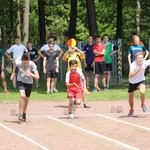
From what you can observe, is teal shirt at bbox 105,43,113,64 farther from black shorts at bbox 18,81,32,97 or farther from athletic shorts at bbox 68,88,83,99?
black shorts at bbox 18,81,32,97

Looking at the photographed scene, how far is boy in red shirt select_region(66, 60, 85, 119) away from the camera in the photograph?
15.0 metres

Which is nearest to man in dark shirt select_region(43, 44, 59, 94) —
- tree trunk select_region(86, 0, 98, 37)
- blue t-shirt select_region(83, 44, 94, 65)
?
blue t-shirt select_region(83, 44, 94, 65)

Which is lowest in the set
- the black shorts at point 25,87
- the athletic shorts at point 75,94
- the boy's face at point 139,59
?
the athletic shorts at point 75,94

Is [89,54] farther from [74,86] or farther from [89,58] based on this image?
[74,86]

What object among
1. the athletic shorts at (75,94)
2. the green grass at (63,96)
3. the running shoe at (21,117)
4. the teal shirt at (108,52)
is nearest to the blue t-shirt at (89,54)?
the teal shirt at (108,52)

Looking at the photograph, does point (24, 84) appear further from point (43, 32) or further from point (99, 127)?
point (43, 32)

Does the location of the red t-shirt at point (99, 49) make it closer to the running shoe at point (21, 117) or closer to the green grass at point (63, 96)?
the green grass at point (63, 96)

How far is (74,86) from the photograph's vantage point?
596 inches

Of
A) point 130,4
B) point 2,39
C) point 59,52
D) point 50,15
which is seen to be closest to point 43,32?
point 59,52

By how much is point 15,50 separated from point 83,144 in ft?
38.1

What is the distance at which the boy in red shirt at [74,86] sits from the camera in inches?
590

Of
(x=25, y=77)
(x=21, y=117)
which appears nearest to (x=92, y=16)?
(x=25, y=77)

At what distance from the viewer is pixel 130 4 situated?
166 feet

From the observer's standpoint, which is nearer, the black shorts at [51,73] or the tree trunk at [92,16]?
the black shorts at [51,73]
